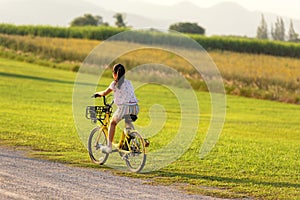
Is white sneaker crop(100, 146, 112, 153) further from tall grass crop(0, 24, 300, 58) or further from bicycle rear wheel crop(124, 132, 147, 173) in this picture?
tall grass crop(0, 24, 300, 58)

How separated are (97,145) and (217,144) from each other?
6.50 meters

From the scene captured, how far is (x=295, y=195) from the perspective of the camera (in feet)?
41.7

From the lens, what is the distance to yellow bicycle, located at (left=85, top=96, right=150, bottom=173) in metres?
13.7

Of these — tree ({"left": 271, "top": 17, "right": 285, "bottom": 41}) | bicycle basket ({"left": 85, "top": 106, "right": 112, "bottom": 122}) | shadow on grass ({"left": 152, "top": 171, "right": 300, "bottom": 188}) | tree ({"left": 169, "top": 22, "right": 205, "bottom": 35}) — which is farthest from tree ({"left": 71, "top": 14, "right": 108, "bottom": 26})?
shadow on grass ({"left": 152, "top": 171, "right": 300, "bottom": 188})

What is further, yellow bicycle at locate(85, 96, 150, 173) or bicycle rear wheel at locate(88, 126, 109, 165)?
bicycle rear wheel at locate(88, 126, 109, 165)

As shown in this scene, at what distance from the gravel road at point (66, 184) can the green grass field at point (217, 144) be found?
1.84 ft

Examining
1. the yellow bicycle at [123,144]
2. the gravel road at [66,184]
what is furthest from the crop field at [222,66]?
the gravel road at [66,184]

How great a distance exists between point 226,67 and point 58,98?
19854 millimetres

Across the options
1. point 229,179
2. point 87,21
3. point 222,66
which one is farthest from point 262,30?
point 229,179

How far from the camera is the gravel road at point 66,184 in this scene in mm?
11117

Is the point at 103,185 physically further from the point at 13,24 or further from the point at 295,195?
the point at 13,24

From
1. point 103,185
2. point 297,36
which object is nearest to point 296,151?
point 103,185

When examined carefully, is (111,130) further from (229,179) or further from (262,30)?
(262,30)

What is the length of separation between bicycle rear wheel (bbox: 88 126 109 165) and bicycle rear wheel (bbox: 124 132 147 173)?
23.0 inches
